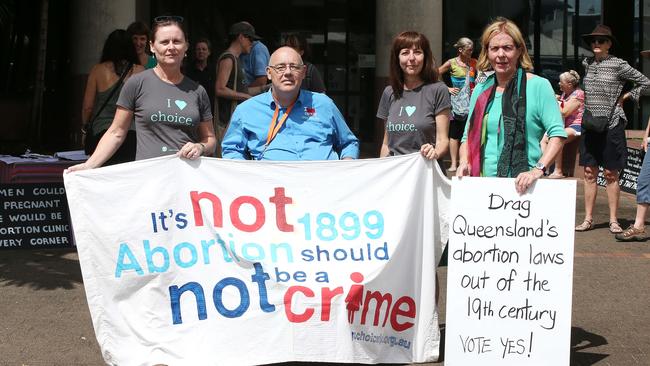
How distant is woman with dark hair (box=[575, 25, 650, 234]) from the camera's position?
10758 millimetres

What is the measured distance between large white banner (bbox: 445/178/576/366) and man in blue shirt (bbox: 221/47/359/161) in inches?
35.7

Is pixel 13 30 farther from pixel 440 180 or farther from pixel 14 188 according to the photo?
pixel 440 180

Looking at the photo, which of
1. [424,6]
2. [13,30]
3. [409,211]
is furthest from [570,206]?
[13,30]

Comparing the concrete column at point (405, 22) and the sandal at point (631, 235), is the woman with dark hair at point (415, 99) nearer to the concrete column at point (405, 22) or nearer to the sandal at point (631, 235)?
the sandal at point (631, 235)

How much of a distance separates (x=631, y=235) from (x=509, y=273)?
16.7ft

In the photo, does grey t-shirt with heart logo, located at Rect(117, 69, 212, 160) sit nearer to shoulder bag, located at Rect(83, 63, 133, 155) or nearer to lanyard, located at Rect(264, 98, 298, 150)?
lanyard, located at Rect(264, 98, 298, 150)

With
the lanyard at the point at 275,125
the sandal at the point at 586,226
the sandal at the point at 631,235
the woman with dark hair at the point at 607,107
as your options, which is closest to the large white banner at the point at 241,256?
the lanyard at the point at 275,125

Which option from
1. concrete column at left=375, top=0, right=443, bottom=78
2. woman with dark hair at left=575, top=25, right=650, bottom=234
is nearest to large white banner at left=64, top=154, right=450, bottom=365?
woman with dark hair at left=575, top=25, right=650, bottom=234

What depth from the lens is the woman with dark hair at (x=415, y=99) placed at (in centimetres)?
650

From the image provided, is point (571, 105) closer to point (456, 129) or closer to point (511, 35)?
point (456, 129)

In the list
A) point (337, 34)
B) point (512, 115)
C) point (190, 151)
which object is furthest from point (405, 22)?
point (190, 151)

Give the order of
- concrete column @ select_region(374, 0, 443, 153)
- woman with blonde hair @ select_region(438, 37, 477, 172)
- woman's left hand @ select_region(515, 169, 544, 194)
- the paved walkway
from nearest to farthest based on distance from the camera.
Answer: woman's left hand @ select_region(515, 169, 544, 194), the paved walkway, woman with blonde hair @ select_region(438, 37, 477, 172), concrete column @ select_region(374, 0, 443, 153)

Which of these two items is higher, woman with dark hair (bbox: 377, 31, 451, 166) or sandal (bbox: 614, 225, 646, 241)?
woman with dark hair (bbox: 377, 31, 451, 166)

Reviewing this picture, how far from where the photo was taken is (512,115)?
236 inches
